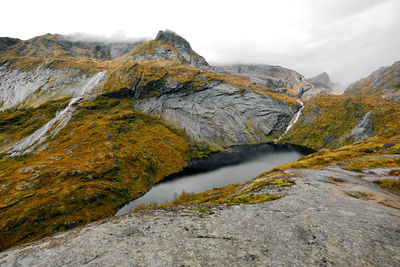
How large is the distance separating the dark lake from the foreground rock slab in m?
61.1

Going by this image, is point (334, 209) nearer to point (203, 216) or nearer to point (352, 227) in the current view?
point (352, 227)

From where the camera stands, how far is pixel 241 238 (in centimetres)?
1731

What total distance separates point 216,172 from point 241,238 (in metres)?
99.1

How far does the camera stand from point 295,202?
2488 cm

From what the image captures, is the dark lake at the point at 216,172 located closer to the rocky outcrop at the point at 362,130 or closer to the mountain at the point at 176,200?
the mountain at the point at 176,200

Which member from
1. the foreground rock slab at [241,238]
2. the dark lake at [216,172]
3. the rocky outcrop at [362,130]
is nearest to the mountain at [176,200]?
the foreground rock slab at [241,238]

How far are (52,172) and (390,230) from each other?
4373 inches

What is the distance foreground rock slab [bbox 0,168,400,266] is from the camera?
1402 cm

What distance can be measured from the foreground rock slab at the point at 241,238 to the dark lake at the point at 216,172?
61.1 meters

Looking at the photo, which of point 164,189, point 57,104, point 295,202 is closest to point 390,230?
point 295,202

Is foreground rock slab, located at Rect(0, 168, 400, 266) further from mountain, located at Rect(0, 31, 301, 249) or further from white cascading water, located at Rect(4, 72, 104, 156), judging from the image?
white cascading water, located at Rect(4, 72, 104, 156)

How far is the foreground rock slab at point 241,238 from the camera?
14023 millimetres

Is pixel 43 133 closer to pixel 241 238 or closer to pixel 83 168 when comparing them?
pixel 83 168

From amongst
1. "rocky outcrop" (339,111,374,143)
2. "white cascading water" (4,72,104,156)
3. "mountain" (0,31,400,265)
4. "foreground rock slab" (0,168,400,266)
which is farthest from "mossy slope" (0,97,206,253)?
"rocky outcrop" (339,111,374,143)
